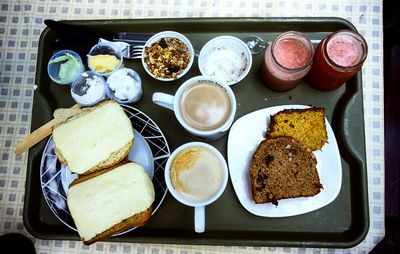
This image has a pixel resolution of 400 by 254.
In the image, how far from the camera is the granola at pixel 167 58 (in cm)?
153

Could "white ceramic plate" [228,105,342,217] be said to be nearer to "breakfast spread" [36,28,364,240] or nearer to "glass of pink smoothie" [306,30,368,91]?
"breakfast spread" [36,28,364,240]

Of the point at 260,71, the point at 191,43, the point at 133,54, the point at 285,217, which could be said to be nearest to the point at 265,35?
the point at 260,71

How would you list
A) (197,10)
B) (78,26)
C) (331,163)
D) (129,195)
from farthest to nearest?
1. (197,10)
2. (78,26)
3. (331,163)
4. (129,195)

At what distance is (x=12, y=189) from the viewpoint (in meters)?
1.61

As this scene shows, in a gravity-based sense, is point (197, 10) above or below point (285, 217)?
above

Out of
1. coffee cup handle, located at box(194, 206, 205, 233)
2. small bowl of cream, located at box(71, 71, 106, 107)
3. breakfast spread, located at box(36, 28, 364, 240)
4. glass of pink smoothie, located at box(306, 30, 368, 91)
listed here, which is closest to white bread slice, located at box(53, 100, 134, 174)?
breakfast spread, located at box(36, 28, 364, 240)

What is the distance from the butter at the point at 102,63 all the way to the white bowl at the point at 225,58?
1.09 feet

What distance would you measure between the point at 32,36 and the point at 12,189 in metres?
0.64

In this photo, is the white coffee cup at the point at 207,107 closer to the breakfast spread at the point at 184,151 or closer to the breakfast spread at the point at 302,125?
the breakfast spread at the point at 184,151

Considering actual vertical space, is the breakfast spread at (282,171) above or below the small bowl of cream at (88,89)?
below

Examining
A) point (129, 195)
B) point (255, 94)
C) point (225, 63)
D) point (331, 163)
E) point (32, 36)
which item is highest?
point (32, 36)

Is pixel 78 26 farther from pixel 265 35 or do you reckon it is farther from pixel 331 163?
pixel 331 163

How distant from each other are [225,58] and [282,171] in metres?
0.48

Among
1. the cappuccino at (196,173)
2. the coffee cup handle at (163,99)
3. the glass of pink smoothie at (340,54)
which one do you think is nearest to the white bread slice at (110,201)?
the cappuccino at (196,173)
